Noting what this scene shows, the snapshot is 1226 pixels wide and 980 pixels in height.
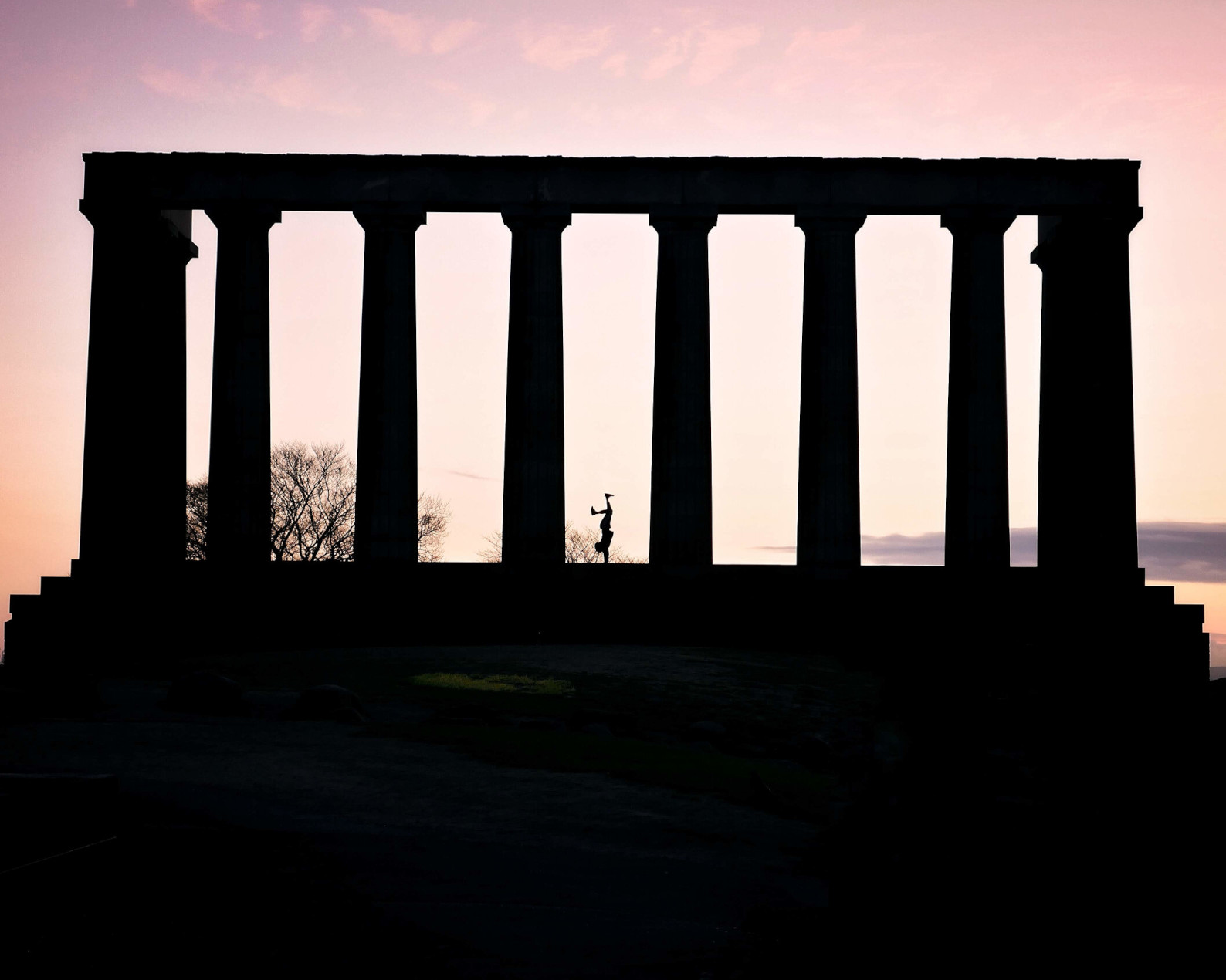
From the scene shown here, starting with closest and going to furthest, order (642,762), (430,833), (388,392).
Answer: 1. (430,833)
2. (642,762)
3. (388,392)

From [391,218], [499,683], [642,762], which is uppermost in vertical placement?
[391,218]

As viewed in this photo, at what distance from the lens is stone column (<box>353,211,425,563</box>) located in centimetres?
6681

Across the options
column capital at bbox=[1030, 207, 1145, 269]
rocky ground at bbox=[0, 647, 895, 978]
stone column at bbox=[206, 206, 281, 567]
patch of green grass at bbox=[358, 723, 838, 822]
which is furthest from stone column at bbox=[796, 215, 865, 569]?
patch of green grass at bbox=[358, 723, 838, 822]

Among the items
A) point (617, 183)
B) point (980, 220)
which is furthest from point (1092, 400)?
point (617, 183)

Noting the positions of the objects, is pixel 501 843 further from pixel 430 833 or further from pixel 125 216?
pixel 125 216

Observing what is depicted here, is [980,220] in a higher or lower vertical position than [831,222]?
higher

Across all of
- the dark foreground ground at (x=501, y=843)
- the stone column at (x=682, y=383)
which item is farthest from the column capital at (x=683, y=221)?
the dark foreground ground at (x=501, y=843)

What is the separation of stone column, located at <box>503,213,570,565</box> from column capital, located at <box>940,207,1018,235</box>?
20.3 metres

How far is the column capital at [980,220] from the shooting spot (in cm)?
6844

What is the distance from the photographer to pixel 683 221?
67625 mm

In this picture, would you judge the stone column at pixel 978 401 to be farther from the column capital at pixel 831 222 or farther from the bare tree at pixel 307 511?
the bare tree at pixel 307 511

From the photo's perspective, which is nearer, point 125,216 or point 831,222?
point 831,222

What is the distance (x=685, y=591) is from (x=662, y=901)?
4712 centimetres

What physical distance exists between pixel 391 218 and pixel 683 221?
15.0m
